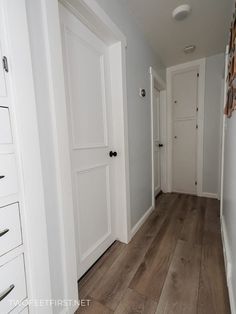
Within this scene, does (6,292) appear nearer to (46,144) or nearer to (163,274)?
(46,144)

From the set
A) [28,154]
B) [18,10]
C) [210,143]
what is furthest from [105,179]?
[210,143]

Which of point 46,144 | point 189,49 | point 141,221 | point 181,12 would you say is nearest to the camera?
point 46,144

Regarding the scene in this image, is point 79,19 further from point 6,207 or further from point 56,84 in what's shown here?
point 6,207

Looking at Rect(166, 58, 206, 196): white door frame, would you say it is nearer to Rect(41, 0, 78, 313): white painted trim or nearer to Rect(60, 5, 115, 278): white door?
Rect(60, 5, 115, 278): white door

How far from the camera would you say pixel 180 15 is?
1.69 m

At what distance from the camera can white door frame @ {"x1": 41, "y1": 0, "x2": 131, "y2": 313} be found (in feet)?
2.78

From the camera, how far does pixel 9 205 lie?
27.4 inches

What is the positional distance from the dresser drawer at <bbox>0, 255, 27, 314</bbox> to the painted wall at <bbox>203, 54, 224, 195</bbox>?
9.72 feet

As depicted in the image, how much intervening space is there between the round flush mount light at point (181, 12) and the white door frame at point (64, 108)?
2.15ft

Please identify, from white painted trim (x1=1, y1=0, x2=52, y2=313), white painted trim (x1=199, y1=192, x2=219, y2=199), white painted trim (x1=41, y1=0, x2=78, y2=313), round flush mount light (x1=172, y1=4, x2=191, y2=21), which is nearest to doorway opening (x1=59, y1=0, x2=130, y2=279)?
white painted trim (x1=41, y1=0, x2=78, y2=313)

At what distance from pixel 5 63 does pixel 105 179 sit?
1.15 m

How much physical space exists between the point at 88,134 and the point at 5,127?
702 millimetres

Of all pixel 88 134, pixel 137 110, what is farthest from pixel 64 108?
pixel 137 110

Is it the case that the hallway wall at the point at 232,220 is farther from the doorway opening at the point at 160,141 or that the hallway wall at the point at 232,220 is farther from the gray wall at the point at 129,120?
the doorway opening at the point at 160,141
